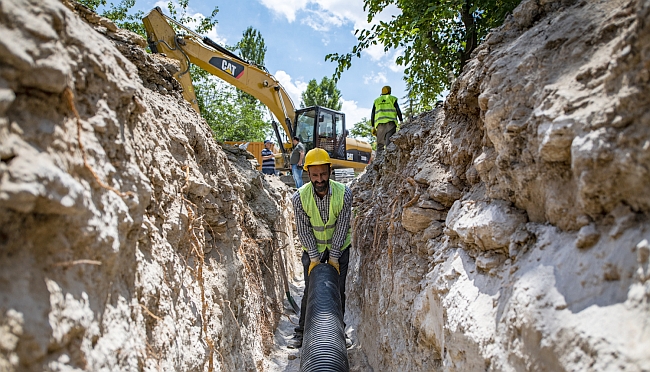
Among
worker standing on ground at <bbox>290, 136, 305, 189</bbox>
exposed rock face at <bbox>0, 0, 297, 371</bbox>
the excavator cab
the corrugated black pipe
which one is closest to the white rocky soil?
exposed rock face at <bbox>0, 0, 297, 371</bbox>

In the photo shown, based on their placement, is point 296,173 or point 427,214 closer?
point 427,214

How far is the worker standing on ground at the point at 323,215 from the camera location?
4664 mm

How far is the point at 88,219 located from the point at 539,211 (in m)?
2.24

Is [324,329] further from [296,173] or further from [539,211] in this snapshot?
[296,173]

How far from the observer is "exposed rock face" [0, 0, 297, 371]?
1413 mm

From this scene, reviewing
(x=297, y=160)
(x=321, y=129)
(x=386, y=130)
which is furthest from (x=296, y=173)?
(x=386, y=130)

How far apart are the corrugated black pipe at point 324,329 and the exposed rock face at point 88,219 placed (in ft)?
2.24

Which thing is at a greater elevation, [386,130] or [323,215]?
[386,130]

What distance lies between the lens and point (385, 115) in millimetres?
8219

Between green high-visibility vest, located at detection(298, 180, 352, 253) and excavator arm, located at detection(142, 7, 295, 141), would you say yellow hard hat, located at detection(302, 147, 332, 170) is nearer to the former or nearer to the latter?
green high-visibility vest, located at detection(298, 180, 352, 253)

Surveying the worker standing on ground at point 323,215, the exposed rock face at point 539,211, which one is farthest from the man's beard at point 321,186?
the exposed rock face at point 539,211

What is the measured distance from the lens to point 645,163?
1519mm

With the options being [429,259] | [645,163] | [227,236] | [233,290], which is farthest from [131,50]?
[645,163]

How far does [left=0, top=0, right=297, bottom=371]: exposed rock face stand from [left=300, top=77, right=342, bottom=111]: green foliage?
31037 mm
